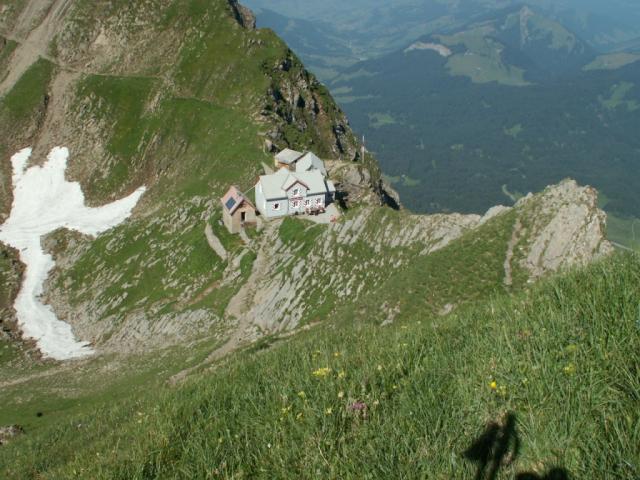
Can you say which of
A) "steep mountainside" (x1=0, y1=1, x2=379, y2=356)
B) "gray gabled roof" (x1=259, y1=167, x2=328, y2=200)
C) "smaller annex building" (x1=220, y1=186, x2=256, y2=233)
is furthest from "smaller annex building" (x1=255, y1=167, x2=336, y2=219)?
"steep mountainside" (x1=0, y1=1, x2=379, y2=356)

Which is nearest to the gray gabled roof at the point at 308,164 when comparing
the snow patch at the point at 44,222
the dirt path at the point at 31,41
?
the snow patch at the point at 44,222

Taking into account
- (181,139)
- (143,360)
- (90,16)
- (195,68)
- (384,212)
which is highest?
(90,16)

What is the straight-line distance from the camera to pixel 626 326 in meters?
7.21

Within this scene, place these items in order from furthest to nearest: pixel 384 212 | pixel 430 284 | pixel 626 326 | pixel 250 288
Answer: pixel 250 288 → pixel 384 212 → pixel 430 284 → pixel 626 326

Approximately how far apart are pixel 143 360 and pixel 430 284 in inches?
1269

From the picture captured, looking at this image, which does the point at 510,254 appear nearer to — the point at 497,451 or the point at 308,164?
the point at 497,451

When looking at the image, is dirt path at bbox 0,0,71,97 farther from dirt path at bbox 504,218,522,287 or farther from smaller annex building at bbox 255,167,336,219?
dirt path at bbox 504,218,522,287

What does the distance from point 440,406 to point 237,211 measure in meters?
54.6

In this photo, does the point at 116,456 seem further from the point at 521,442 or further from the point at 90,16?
the point at 90,16

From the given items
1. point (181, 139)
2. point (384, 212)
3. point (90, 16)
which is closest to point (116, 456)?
point (384, 212)

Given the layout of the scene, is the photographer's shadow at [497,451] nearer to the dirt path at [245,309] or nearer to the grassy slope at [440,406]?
the grassy slope at [440,406]

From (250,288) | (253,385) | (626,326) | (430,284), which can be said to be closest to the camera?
(626,326)

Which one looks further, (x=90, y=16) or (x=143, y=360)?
(x=90, y=16)

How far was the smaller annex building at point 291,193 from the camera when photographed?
5956 centimetres
